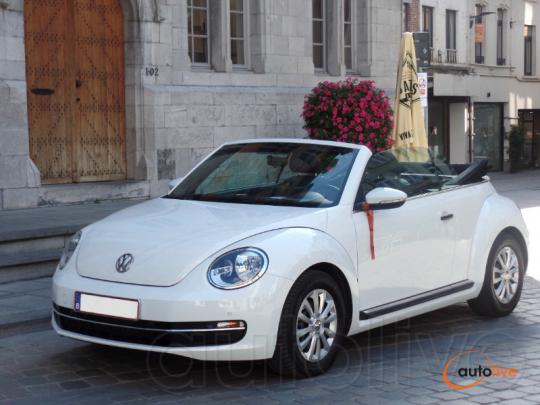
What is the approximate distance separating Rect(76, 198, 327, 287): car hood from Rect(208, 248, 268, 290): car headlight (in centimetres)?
9

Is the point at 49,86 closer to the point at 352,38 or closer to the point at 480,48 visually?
the point at 352,38

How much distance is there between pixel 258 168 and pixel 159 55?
8461mm

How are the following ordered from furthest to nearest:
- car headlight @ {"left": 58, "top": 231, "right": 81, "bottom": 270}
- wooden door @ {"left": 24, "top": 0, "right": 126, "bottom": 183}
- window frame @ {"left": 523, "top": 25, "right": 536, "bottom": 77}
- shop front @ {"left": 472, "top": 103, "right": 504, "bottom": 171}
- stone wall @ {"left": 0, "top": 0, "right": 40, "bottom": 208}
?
window frame @ {"left": 523, "top": 25, "right": 536, "bottom": 77}
shop front @ {"left": 472, "top": 103, "right": 504, "bottom": 171}
wooden door @ {"left": 24, "top": 0, "right": 126, "bottom": 183}
stone wall @ {"left": 0, "top": 0, "right": 40, "bottom": 208}
car headlight @ {"left": 58, "top": 231, "right": 81, "bottom": 270}

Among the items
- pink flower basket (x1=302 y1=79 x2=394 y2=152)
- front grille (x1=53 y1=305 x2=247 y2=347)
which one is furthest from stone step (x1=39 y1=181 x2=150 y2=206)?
front grille (x1=53 y1=305 x2=247 y2=347)

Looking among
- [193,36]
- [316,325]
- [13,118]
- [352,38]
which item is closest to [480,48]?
[352,38]

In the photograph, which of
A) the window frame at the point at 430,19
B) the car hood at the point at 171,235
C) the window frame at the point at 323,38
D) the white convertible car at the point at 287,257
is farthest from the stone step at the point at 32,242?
the window frame at the point at 430,19

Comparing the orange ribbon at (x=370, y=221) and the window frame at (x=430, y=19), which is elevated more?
the window frame at (x=430, y=19)

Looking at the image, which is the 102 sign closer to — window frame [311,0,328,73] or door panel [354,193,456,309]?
window frame [311,0,328,73]

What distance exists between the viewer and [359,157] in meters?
6.92

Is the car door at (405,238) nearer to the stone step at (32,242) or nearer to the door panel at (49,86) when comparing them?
the stone step at (32,242)

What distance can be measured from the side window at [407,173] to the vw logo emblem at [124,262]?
174 cm

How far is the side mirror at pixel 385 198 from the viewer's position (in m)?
6.51

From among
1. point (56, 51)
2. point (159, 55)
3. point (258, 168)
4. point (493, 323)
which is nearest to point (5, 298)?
point (258, 168)

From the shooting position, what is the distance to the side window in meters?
6.96
